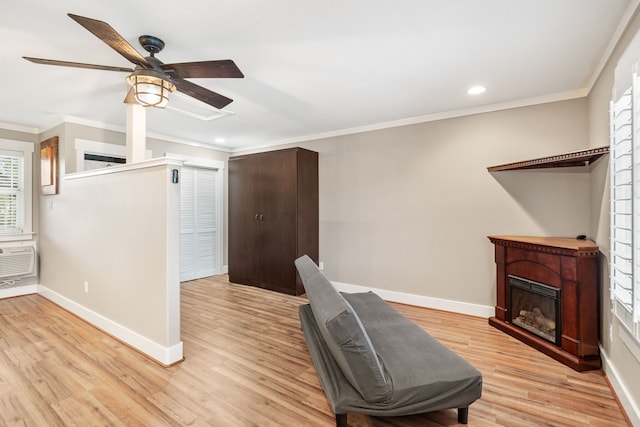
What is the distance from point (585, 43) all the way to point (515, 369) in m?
2.54

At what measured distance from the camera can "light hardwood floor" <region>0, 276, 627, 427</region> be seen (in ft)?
5.87

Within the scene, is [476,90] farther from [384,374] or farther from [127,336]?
[127,336]

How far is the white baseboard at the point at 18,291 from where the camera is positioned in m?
4.09

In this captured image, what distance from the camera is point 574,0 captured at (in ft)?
5.51

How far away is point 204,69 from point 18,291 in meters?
4.77

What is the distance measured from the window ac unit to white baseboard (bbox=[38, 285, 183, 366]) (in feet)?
2.68

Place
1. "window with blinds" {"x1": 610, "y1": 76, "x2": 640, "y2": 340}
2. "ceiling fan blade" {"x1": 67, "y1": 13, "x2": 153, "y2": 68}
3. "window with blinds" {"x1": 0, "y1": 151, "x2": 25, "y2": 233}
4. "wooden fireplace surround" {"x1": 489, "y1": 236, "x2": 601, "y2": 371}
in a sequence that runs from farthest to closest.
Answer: "window with blinds" {"x1": 0, "y1": 151, "x2": 25, "y2": 233}
"wooden fireplace surround" {"x1": 489, "y1": 236, "x2": 601, "y2": 371}
"window with blinds" {"x1": 610, "y1": 76, "x2": 640, "y2": 340}
"ceiling fan blade" {"x1": 67, "y1": 13, "x2": 153, "y2": 68}

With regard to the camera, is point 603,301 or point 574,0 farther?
point 603,301

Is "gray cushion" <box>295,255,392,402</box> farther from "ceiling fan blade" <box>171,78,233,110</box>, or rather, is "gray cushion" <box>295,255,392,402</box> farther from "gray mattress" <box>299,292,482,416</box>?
"ceiling fan blade" <box>171,78,233,110</box>

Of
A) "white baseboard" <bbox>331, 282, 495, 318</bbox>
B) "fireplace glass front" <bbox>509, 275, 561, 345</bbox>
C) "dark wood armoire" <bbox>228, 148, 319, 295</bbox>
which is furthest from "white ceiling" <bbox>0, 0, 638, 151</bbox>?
"white baseboard" <bbox>331, 282, 495, 318</bbox>

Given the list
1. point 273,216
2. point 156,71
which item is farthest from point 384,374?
point 273,216

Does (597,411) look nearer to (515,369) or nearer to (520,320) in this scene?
(515,369)

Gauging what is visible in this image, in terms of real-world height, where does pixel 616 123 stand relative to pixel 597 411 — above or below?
above

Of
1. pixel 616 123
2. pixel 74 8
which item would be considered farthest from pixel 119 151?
pixel 616 123
